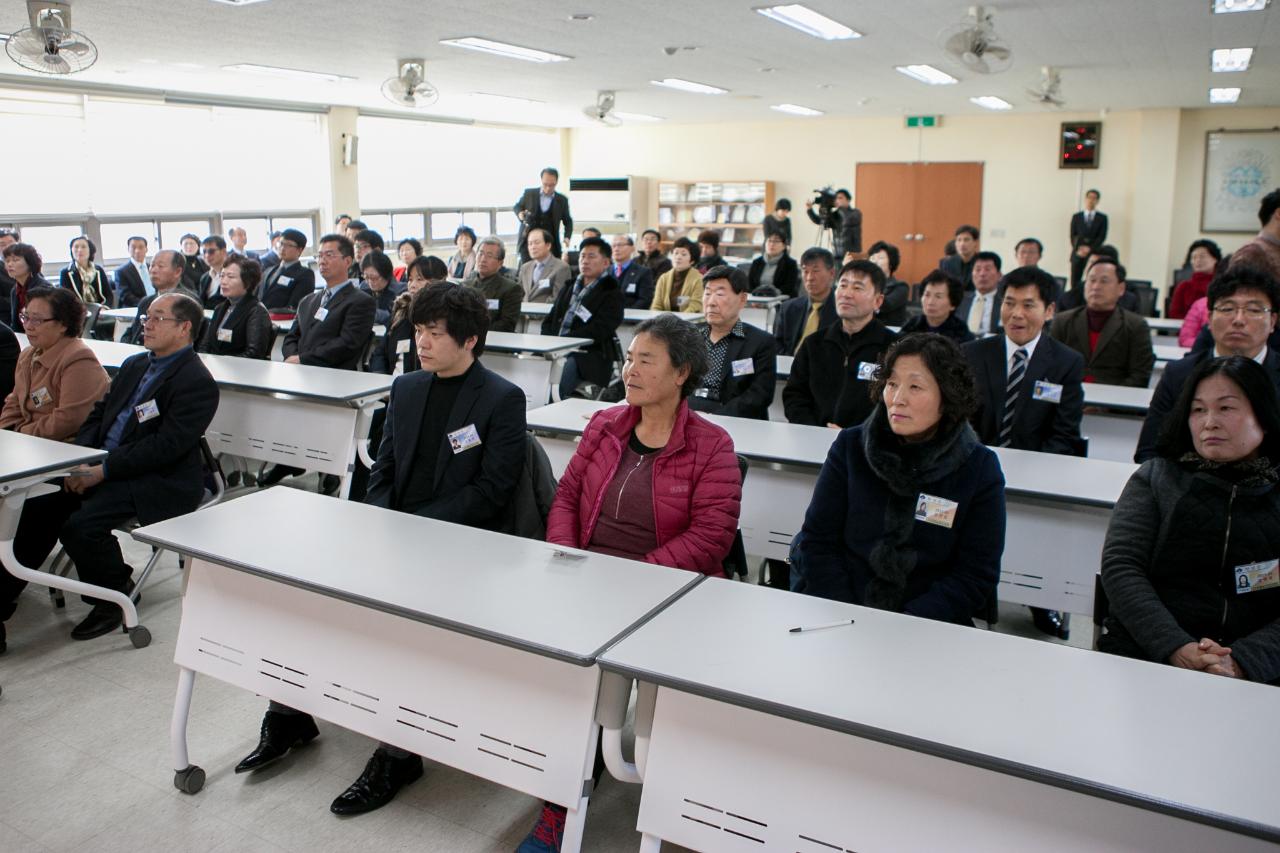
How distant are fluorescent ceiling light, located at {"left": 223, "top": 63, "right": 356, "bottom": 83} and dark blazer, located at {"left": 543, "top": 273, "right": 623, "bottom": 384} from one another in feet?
15.6

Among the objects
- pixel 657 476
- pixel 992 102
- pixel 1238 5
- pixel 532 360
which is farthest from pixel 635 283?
pixel 992 102

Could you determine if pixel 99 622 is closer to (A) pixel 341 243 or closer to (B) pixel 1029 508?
(A) pixel 341 243

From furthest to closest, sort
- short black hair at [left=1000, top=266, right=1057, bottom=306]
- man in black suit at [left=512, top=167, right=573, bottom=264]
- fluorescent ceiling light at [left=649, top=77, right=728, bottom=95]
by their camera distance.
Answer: fluorescent ceiling light at [left=649, top=77, right=728, bottom=95]
man in black suit at [left=512, top=167, right=573, bottom=264]
short black hair at [left=1000, top=266, right=1057, bottom=306]

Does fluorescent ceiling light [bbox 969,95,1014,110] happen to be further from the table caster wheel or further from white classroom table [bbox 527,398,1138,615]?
the table caster wheel

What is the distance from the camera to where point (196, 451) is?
12.3 feet

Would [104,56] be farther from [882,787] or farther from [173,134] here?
[882,787]

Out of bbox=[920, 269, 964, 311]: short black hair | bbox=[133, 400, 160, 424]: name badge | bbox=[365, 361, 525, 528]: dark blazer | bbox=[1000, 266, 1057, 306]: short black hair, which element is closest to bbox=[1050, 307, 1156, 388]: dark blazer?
bbox=[920, 269, 964, 311]: short black hair

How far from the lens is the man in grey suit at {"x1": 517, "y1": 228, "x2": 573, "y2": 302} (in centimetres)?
806

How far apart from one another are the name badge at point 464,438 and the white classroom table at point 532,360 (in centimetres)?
288

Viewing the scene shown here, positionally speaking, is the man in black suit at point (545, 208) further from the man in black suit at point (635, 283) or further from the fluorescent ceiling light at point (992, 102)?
the fluorescent ceiling light at point (992, 102)

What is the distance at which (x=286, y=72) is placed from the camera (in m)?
9.37

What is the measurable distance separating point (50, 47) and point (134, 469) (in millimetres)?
3616

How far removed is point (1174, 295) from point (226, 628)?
25.3ft

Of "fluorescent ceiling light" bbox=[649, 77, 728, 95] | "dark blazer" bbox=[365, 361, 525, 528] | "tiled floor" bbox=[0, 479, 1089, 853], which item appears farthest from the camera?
"fluorescent ceiling light" bbox=[649, 77, 728, 95]
